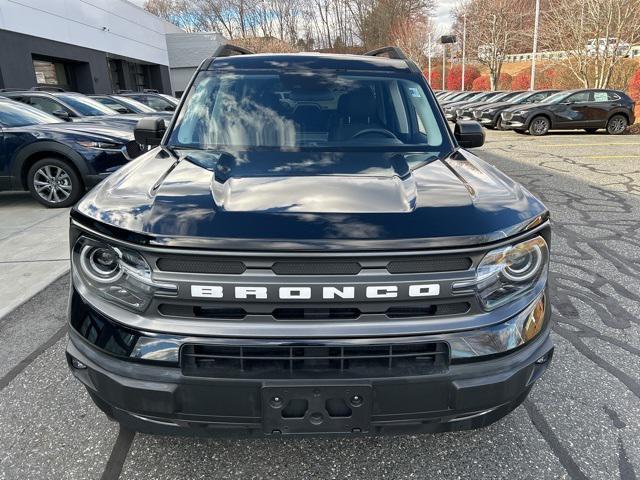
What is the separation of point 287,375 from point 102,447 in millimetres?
1229

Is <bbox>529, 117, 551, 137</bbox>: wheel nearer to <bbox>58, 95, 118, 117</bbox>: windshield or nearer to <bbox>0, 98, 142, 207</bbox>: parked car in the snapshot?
<bbox>58, 95, 118, 117</bbox>: windshield

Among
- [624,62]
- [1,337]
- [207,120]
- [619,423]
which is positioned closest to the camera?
[619,423]

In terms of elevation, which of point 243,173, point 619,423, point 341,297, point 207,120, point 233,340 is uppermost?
point 207,120

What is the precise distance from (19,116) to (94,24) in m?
23.9

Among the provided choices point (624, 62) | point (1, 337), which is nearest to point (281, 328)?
point (1, 337)

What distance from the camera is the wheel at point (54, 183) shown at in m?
6.64

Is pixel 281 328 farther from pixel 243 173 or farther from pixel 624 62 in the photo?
pixel 624 62

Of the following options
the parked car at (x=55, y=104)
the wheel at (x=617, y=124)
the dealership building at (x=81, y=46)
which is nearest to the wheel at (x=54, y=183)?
the parked car at (x=55, y=104)

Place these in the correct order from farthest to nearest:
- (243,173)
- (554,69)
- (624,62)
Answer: (554,69), (624,62), (243,173)

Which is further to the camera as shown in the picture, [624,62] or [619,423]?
[624,62]

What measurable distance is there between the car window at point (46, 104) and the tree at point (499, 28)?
3210 centimetres

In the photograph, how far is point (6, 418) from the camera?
2438mm

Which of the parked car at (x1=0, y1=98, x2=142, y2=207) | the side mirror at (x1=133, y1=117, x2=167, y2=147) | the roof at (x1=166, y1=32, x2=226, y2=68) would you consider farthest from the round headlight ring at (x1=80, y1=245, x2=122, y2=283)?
the roof at (x1=166, y1=32, x2=226, y2=68)

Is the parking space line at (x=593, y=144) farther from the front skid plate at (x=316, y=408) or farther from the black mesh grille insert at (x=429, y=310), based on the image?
the front skid plate at (x=316, y=408)
